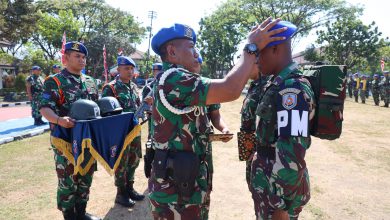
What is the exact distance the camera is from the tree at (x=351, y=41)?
32.9 m

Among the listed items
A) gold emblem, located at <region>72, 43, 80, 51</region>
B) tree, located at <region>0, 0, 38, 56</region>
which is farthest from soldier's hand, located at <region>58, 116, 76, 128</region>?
tree, located at <region>0, 0, 38, 56</region>

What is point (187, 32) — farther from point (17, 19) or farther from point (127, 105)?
point (17, 19)

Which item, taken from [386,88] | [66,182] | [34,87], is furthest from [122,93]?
[386,88]

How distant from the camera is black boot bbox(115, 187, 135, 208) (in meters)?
4.15

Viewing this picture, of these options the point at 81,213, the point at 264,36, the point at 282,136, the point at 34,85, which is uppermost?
the point at 264,36

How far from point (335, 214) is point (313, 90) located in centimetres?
282

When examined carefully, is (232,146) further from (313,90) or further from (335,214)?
(313,90)

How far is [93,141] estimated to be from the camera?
10.1ft

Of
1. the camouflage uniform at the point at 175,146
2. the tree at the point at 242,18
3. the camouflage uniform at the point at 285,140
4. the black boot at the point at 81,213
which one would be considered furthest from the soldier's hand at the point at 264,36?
the tree at the point at 242,18

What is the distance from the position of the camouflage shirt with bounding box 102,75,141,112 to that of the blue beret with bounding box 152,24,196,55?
251 cm

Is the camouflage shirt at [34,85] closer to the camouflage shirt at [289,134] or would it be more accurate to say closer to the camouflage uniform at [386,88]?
the camouflage shirt at [289,134]

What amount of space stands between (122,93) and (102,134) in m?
1.28

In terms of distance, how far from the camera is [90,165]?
11.0 ft

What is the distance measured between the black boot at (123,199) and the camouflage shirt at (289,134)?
2.91 metres
